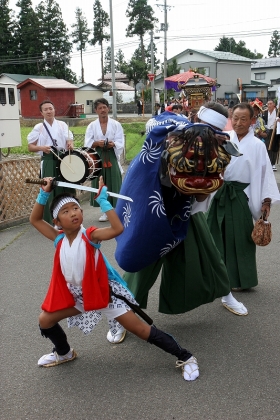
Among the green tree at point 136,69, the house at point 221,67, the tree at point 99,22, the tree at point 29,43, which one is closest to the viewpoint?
the green tree at point 136,69

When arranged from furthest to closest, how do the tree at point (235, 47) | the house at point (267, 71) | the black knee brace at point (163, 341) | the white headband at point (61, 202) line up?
1. the tree at point (235, 47)
2. the house at point (267, 71)
3. the black knee brace at point (163, 341)
4. the white headband at point (61, 202)

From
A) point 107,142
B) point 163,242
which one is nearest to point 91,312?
point 163,242

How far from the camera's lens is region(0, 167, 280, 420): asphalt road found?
2.44 meters

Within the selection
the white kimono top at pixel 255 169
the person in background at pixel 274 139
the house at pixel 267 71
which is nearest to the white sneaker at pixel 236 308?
the white kimono top at pixel 255 169

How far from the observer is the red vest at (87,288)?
2529 millimetres

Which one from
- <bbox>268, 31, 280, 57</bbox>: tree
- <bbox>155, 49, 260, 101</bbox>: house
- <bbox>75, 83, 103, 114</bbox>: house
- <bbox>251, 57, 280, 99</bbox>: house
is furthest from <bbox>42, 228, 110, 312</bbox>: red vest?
<bbox>268, 31, 280, 57</bbox>: tree

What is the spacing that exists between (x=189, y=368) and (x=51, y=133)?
4.19 meters

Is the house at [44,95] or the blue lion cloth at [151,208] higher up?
the house at [44,95]

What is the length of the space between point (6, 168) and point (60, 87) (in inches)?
1357

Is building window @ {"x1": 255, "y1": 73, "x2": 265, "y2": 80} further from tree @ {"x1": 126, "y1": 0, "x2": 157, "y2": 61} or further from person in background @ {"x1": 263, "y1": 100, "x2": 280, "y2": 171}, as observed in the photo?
person in background @ {"x1": 263, "y1": 100, "x2": 280, "y2": 171}

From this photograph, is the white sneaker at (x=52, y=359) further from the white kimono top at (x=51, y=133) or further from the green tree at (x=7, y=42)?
the green tree at (x=7, y=42)

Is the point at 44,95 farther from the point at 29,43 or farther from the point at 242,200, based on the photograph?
the point at 242,200

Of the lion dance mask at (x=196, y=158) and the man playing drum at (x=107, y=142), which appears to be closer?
the lion dance mask at (x=196, y=158)

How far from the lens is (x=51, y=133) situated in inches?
237
